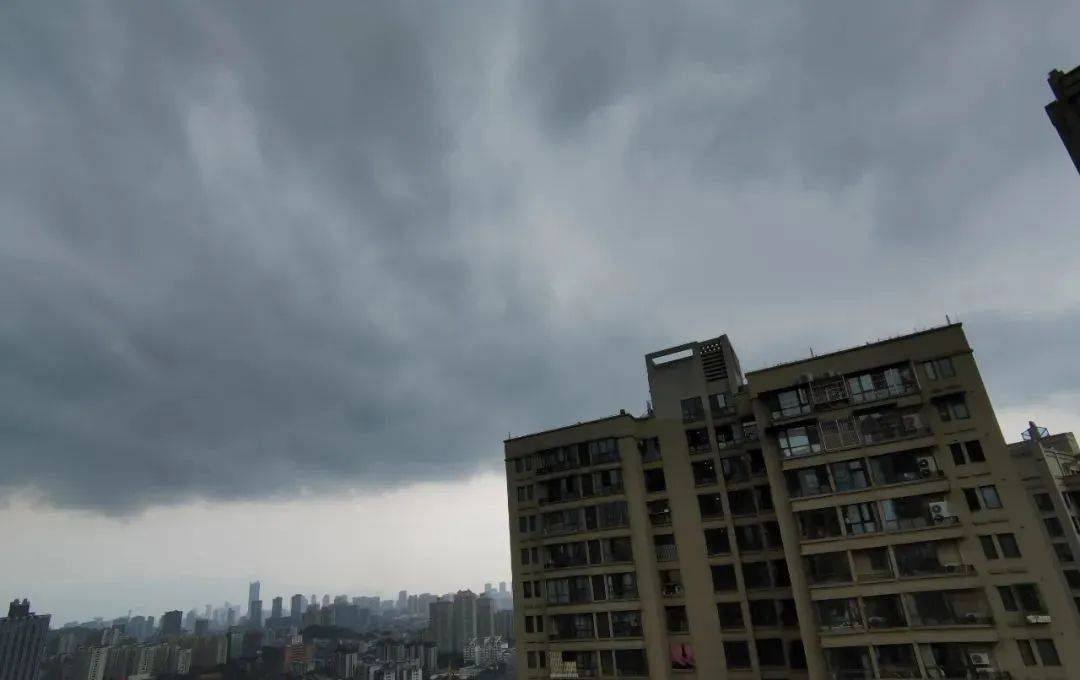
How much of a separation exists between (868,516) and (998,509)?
27.8ft

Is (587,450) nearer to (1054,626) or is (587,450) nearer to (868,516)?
(868,516)

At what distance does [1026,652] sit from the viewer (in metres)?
37.8

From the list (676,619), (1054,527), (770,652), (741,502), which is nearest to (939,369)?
(741,502)

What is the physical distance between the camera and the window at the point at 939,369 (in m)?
45.2

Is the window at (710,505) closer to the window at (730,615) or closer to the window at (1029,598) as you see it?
the window at (730,615)

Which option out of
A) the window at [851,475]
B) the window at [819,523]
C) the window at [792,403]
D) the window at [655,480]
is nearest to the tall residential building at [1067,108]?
the window at [851,475]

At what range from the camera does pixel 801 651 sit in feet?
159

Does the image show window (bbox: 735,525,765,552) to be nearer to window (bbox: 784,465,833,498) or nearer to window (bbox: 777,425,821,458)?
window (bbox: 784,465,833,498)

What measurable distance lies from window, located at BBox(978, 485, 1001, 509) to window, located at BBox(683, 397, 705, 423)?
78.7 ft

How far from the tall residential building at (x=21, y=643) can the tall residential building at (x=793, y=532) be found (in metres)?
226

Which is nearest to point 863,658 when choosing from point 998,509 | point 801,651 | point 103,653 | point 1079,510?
point 801,651

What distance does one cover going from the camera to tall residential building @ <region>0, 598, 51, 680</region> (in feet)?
599

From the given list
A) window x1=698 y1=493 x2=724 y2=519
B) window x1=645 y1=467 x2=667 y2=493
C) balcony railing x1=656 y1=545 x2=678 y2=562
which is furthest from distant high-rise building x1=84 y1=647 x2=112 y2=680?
window x1=698 y1=493 x2=724 y2=519

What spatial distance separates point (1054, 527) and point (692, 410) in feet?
187
